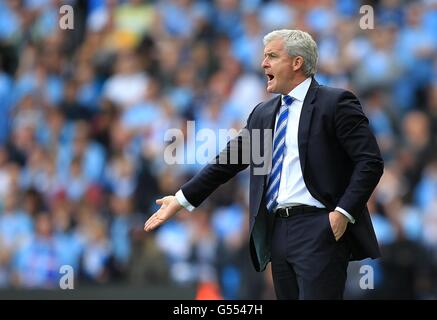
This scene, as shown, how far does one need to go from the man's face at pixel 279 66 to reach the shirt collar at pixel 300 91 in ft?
0.08

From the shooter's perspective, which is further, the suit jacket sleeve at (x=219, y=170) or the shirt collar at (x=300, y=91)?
the suit jacket sleeve at (x=219, y=170)

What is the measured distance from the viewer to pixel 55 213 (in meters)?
10.1

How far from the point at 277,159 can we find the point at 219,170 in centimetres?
33

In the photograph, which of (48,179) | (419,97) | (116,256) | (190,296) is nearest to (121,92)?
(48,179)

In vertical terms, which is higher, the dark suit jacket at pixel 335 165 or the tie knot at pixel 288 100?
the tie knot at pixel 288 100

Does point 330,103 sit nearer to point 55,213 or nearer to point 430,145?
point 430,145

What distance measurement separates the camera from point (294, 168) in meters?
4.88

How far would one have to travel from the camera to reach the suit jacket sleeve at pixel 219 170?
16.7 ft
